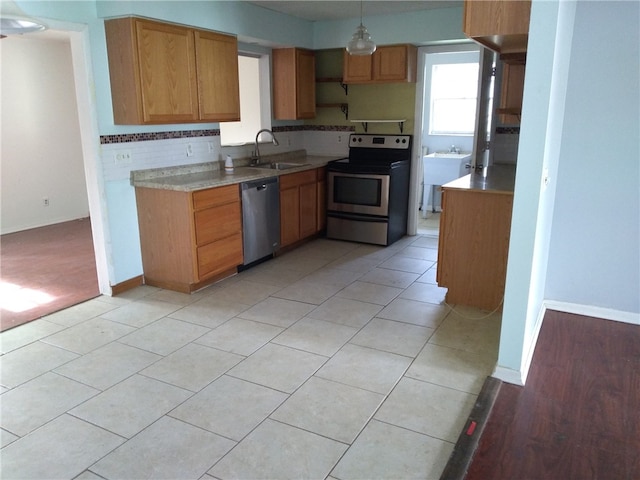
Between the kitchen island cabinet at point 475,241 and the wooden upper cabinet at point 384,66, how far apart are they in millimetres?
2047

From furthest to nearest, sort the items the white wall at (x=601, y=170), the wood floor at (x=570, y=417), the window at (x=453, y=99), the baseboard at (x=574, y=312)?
the window at (x=453, y=99) → the white wall at (x=601, y=170) → the baseboard at (x=574, y=312) → the wood floor at (x=570, y=417)

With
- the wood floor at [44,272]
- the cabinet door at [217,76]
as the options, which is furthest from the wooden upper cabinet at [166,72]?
the wood floor at [44,272]

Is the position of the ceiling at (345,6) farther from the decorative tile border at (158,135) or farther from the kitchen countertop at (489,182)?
the kitchen countertop at (489,182)

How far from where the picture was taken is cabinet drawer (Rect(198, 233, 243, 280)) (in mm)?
3938

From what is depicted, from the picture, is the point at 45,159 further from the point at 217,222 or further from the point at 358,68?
the point at 358,68

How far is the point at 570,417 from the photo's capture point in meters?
2.34

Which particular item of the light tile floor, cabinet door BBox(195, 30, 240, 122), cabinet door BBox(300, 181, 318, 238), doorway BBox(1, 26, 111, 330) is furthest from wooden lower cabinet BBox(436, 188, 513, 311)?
doorway BBox(1, 26, 111, 330)

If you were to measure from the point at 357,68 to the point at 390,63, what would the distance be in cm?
38

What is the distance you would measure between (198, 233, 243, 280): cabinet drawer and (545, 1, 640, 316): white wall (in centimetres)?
253

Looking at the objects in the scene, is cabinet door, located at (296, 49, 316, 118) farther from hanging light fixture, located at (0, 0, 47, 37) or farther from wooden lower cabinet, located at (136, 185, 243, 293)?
hanging light fixture, located at (0, 0, 47, 37)


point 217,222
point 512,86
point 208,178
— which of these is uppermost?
point 512,86

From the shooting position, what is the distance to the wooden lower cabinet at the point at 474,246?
338 cm

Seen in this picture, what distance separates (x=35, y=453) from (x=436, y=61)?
6.41 metres

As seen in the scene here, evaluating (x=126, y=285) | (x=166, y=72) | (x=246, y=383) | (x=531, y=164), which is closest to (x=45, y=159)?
(x=126, y=285)
